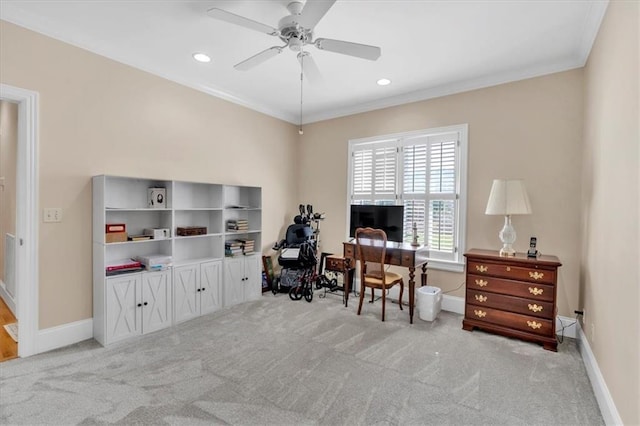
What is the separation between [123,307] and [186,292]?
0.65 metres

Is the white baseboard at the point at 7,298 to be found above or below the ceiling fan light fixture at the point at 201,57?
below

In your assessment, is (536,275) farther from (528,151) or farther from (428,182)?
(428,182)

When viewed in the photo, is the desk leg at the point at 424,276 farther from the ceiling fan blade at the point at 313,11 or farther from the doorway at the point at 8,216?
the doorway at the point at 8,216

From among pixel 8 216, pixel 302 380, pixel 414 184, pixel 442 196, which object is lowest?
pixel 302 380

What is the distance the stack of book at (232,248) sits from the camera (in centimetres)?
404

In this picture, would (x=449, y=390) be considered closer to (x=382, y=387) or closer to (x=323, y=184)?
(x=382, y=387)

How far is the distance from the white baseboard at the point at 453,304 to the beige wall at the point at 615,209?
1.25 meters

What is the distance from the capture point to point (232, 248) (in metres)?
4.05

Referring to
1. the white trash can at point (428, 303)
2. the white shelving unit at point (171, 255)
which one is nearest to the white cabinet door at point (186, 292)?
the white shelving unit at point (171, 255)

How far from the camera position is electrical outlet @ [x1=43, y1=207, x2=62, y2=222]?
8.87 ft

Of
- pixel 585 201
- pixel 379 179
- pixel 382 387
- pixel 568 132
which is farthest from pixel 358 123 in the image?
pixel 382 387

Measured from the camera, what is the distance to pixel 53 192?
2.74 m

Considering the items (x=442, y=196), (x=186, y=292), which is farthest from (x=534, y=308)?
(x=186, y=292)

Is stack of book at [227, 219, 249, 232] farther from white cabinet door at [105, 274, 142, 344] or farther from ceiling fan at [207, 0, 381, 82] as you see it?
ceiling fan at [207, 0, 381, 82]
